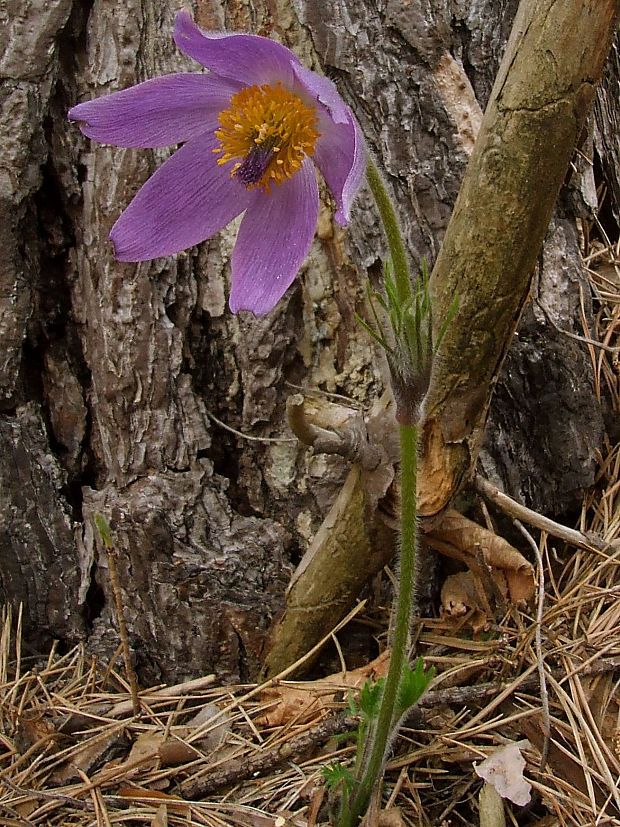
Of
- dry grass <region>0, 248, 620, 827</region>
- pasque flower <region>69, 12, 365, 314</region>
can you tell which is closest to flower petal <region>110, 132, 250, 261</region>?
pasque flower <region>69, 12, 365, 314</region>

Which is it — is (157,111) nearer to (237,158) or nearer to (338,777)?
(237,158)

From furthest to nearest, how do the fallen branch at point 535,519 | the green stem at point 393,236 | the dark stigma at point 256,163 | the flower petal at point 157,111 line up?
the fallen branch at point 535,519, the dark stigma at point 256,163, the flower petal at point 157,111, the green stem at point 393,236

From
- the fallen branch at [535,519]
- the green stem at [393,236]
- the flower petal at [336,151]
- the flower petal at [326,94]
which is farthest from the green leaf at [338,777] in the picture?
the flower petal at [326,94]

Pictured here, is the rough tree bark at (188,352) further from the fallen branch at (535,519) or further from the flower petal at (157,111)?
the flower petal at (157,111)

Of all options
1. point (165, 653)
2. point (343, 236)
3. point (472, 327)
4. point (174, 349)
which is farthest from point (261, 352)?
point (165, 653)

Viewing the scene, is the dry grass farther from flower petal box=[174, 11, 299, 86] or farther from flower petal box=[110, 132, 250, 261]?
flower petal box=[174, 11, 299, 86]

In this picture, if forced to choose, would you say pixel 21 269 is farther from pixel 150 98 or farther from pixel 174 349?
pixel 150 98
